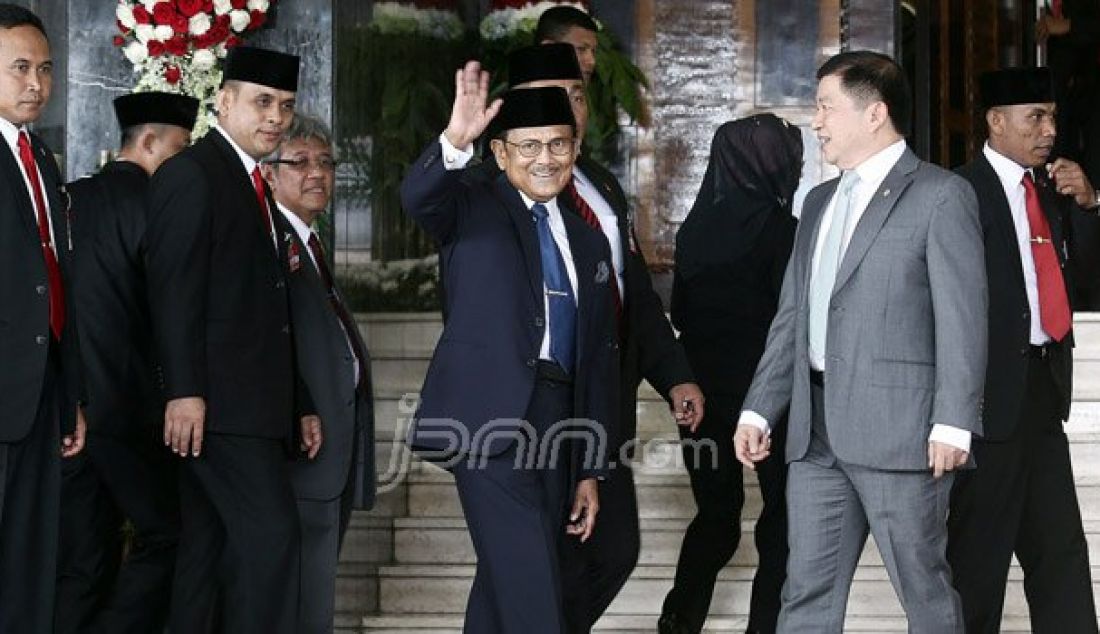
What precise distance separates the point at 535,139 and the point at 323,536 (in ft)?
4.65

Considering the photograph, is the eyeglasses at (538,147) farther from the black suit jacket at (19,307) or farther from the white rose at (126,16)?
the white rose at (126,16)

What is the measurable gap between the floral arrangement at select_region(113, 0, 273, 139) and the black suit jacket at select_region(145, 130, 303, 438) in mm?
1596

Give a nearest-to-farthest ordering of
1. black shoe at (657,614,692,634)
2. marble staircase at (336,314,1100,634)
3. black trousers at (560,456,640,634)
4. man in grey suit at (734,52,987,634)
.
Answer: man in grey suit at (734,52,987,634)
black trousers at (560,456,640,634)
black shoe at (657,614,692,634)
marble staircase at (336,314,1100,634)

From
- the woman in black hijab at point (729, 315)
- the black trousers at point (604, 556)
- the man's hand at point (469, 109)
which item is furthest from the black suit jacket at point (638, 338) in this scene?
the man's hand at point (469, 109)

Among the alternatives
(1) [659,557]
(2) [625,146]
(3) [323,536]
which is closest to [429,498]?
(1) [659,557]

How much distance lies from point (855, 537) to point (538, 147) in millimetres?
1291

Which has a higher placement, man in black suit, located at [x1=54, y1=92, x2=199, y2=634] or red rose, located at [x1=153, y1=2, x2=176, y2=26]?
red rose, located at [x1=153, y1=2, x2=176, y2=26]

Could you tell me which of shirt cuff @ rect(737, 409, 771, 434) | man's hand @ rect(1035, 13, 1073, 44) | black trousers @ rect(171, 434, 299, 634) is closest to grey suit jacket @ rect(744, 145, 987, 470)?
shirt cuff @ rect(737, 409, 771, 434)

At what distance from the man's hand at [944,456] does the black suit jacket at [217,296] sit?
5.56 ft

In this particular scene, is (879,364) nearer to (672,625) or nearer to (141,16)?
(672,625)

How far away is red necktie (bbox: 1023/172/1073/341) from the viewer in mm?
6316

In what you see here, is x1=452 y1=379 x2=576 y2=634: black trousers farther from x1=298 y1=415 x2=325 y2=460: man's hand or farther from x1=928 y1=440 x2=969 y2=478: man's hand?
x1=928 y1=440 x2=969 y2=478: man's hand

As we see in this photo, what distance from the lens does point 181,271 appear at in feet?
17.9

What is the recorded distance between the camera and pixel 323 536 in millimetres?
6148
